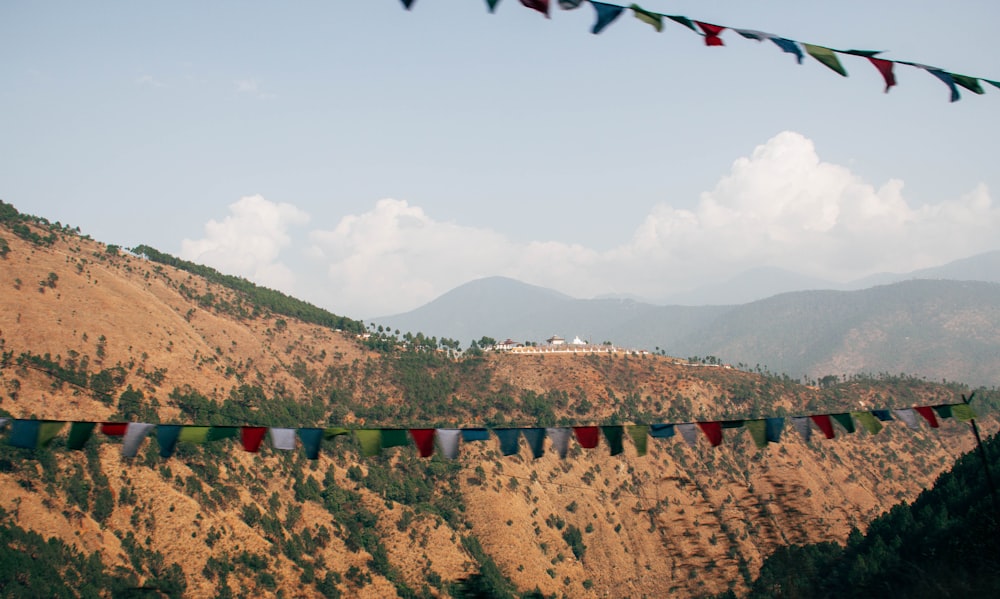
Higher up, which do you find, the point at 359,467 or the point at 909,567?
the point at 909,567

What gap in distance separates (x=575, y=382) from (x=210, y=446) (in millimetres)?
37691

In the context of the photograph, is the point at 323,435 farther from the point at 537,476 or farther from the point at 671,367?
the point at 671,367

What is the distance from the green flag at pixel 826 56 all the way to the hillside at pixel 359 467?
10106 millimetres

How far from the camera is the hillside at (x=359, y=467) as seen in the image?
3266cm

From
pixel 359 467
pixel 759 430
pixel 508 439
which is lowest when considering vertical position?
pixel 359 467

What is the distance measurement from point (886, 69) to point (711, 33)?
9.36ft

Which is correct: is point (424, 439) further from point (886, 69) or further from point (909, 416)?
point (909, 416)

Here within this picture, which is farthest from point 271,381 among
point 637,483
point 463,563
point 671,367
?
point 671,367

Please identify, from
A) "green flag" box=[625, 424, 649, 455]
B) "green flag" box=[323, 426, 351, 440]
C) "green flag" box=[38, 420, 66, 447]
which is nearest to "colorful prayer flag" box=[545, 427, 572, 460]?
"green flag" box=[625, 424, 649, 455]

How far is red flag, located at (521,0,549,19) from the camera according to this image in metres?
9.47

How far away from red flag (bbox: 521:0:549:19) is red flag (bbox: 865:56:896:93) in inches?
201

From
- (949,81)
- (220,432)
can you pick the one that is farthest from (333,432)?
(949,81)

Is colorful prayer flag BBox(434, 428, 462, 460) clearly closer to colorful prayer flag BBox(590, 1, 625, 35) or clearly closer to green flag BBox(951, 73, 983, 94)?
colorful prayer flag BBox(590, 1, 625, 35)

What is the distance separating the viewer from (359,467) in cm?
5109
